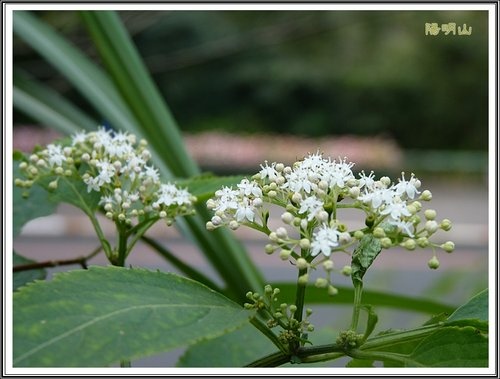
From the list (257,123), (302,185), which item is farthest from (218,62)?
(302,185)

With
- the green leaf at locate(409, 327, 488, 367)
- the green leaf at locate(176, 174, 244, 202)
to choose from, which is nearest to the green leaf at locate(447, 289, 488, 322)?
the green leaf at locate(409, 327, 488, 367)

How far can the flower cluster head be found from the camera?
57 cm

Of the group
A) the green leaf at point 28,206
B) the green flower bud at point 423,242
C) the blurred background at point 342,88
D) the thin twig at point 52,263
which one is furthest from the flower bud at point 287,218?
the blurred background at point 342,88

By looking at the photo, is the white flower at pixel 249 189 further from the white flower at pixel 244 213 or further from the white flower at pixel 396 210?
the white flower at pixel 396 210

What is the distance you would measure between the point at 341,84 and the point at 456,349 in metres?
13.9

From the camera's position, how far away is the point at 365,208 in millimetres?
611

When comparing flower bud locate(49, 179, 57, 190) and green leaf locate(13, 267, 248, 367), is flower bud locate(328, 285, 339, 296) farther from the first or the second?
flower bud locate(49, 179, 57, 190)

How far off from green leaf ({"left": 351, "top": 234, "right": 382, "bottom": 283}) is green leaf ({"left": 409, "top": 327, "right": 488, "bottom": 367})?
7 centimetres

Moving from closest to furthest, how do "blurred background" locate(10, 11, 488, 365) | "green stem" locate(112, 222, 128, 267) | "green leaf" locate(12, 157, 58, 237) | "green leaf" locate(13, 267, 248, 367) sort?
"green leaf" locate(13, 267, 248, 367)
"green stem" locate(112, 222, 128, 267)
"green leaf" locate(12, 157, 58, 237)
"blurred background" locate(10, 11, 488, 365)

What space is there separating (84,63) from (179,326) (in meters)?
1.12

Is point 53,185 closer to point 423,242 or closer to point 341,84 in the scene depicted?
point 423,242

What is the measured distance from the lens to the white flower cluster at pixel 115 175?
30.2 inches

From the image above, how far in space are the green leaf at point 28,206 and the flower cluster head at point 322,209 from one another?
422 millimetres

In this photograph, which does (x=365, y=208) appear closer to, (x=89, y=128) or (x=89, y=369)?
(x=89, y=369)
